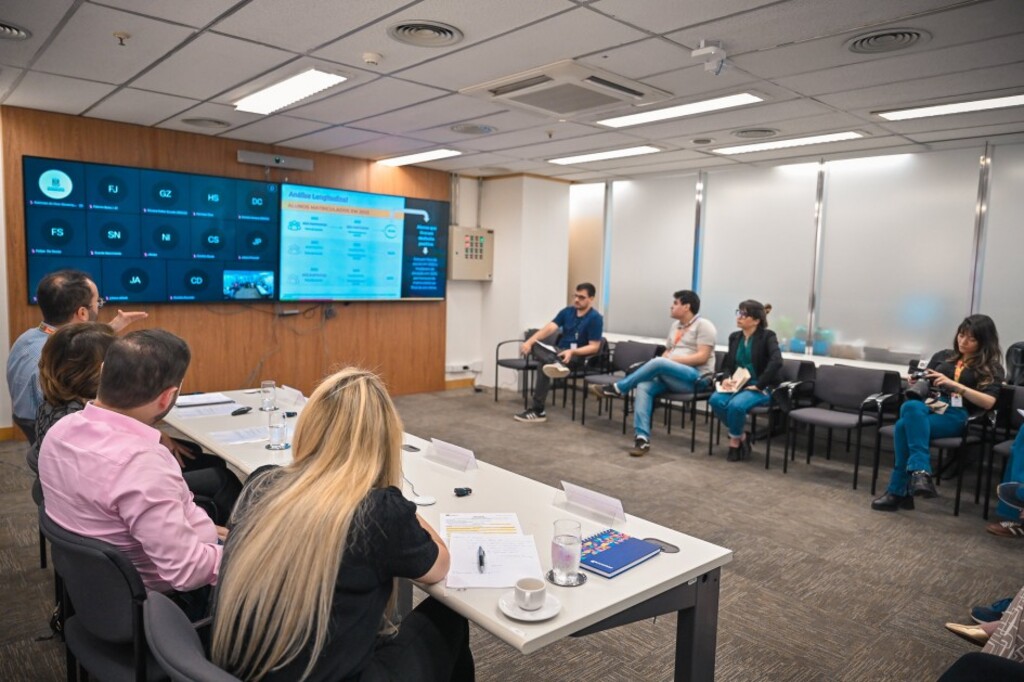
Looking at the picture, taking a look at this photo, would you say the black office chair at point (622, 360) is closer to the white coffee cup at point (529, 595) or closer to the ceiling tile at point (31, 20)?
the ceiling tile at point (31, 20)

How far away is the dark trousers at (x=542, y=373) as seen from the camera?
675cm

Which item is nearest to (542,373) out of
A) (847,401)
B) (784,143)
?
(847,401)

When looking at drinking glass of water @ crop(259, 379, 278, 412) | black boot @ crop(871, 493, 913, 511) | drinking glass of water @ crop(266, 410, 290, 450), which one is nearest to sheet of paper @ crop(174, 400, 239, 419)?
drinking glass of water @ crop(259, 379, 278, 412)

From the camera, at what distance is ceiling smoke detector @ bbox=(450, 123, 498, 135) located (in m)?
5.37

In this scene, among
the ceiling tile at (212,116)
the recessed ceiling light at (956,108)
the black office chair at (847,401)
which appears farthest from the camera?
the ceiling tile at (212,116)

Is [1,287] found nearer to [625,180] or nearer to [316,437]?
[316,437]

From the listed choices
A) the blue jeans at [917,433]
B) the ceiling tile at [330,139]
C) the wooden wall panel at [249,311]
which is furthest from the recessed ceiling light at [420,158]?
the blue jeans at [917,433]

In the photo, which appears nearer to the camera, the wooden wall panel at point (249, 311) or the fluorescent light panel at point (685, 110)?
the fluorescent light panel at point (685, 110)

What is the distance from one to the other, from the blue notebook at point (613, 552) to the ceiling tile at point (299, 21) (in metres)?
2.44

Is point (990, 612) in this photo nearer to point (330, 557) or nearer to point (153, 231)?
point (330, 557)

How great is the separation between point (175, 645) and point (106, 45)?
3.63 metres

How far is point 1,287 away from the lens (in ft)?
17.2

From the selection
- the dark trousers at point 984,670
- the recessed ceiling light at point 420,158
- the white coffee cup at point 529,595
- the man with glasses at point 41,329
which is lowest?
the dark trousers at point 984,670

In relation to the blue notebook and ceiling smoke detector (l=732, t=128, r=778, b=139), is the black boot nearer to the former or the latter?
ceiling smoke detector (l=732, t=128, r=778, b=139)
